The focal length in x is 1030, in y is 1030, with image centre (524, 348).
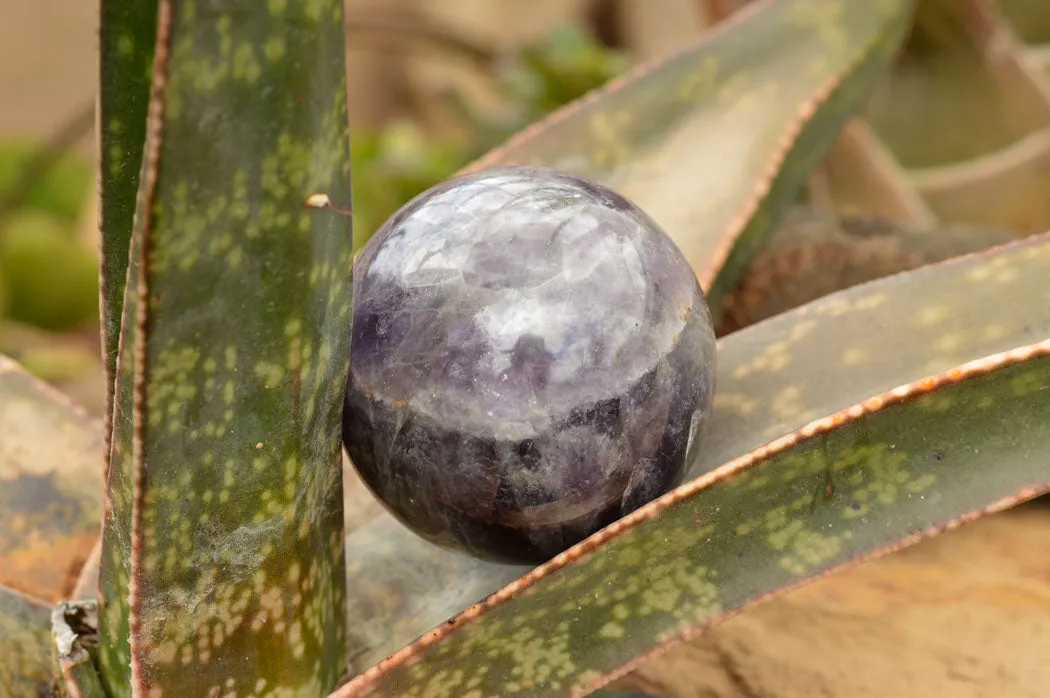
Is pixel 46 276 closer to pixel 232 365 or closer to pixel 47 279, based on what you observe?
pixel 47 279

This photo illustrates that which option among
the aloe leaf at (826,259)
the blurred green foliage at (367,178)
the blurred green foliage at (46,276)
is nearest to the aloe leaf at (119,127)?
the aloe leaf at (826,259)

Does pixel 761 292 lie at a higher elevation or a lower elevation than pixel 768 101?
lower

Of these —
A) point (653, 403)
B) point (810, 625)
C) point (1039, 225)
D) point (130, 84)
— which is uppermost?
point (130, 84)

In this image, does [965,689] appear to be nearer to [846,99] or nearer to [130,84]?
[846,99]

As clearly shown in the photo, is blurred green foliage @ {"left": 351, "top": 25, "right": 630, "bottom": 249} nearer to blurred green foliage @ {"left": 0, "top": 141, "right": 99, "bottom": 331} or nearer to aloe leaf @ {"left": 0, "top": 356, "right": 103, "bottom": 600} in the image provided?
blurred green foliage @ {"left": 0, "top": 141, "right": 99, "bottom": 331}

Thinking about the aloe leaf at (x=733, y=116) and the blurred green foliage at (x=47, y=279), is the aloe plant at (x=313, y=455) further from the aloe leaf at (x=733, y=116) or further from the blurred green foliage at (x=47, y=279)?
the blurred green foliage at (x=47, y=279)

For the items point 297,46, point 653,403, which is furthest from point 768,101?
point 297,46

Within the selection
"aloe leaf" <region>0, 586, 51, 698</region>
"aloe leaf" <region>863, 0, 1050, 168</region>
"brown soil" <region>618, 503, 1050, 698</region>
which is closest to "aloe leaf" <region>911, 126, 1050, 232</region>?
"aloe leaf" <region>863, 0, 1050, 168</region>

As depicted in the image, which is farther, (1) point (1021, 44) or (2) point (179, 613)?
(1) point (1021, 44)
